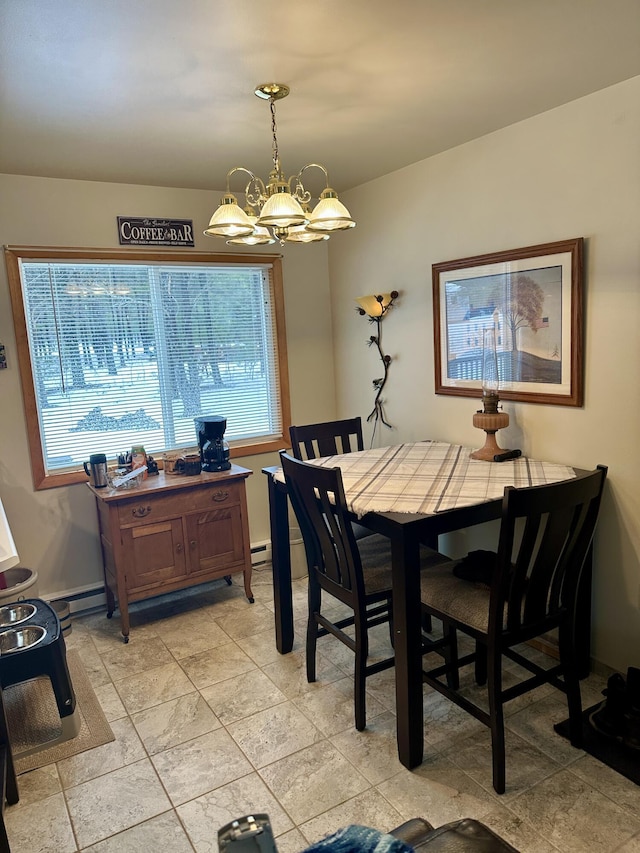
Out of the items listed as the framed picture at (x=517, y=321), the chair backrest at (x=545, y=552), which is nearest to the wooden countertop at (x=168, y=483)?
the framed picture at (x=517, y=321)

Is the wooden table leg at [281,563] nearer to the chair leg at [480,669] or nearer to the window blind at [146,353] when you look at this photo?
the chair leg at [480,669]

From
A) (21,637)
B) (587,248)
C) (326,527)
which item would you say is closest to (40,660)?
(21,637)

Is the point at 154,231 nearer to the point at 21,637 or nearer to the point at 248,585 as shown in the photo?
the point at 248,585

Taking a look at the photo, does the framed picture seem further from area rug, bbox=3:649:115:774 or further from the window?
area rug, bbox=3:649:115:774

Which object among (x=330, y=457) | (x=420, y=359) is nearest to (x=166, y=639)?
(x=330, y=457)

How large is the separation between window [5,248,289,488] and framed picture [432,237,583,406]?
4.17 ft

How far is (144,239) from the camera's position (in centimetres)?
346

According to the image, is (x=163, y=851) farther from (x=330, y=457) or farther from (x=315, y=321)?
(x=315, y=321)

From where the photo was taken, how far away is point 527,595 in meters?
1.98

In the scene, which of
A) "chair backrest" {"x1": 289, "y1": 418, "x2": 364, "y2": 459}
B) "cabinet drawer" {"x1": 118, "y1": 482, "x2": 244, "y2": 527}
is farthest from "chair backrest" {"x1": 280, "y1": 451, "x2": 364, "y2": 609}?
"cabinet drawer" {"x1": 118, "y1": 482, "x2": 244, "y2": 527}

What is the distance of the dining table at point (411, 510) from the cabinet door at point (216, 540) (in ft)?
2.14

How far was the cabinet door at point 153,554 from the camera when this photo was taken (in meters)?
3.08

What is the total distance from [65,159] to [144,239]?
26.5 inches

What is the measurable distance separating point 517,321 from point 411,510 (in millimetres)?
1192
